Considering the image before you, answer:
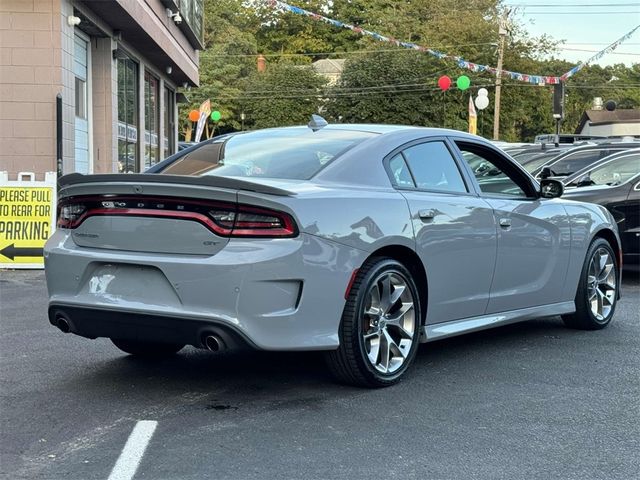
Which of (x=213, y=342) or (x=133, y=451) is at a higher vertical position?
(x=213, y=342)

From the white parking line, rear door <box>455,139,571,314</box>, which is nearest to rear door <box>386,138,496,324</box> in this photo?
rear door <box>455,139,571,314</box>

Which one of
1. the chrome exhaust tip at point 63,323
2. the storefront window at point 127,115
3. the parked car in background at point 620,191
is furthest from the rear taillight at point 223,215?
the storefront window at point 127,115

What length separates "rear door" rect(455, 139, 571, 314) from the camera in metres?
5.75

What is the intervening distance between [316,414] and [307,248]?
85cm

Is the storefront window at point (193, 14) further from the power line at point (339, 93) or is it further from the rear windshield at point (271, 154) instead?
the power line at point (339, 93)

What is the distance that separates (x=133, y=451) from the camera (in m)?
3.72

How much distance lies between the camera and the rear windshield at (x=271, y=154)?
196 inches

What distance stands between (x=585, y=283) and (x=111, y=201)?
153 inches

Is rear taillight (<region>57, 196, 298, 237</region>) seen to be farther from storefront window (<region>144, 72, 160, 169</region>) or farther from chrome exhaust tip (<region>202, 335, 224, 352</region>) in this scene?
storefront window (<region>144, 72, 160, 169</region>)

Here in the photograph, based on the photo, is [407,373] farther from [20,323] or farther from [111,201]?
[20,323]

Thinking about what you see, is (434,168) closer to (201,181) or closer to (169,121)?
(201,181)

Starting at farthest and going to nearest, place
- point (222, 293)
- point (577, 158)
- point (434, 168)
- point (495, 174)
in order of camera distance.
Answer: point (577, 158) < point (495, 174) < point (434, 168) < point (222, 293)

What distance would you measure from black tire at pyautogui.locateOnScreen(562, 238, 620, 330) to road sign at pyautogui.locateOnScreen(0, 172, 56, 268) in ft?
22.4

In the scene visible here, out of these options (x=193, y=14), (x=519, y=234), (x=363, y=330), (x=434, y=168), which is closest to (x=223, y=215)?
(x=363, y=330)
